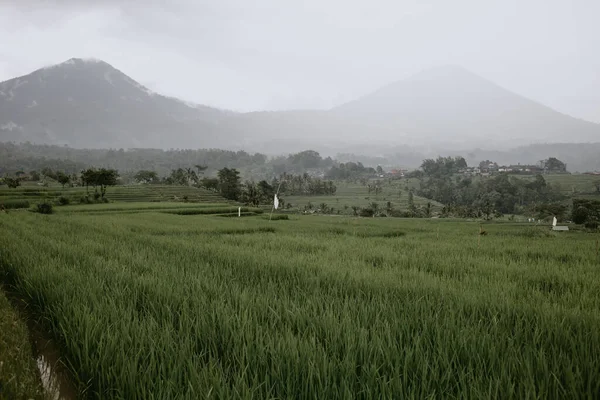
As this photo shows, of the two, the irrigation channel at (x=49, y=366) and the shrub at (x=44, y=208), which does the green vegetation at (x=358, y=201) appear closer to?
the shrub at (x=44, y=208)

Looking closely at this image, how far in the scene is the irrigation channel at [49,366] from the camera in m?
1.93

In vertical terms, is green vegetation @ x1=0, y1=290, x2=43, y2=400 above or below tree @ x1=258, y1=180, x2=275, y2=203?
above

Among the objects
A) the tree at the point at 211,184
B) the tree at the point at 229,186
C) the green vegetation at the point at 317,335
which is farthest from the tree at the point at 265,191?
the green vegetation at the point at 317,335

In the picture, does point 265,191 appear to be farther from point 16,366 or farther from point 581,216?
point 16,366

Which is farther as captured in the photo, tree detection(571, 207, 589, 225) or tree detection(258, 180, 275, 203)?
tree detection(258, 180, 275, 203)

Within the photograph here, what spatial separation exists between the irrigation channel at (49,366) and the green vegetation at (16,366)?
0.20 ft

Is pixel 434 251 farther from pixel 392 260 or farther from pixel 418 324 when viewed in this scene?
pixel 418 324

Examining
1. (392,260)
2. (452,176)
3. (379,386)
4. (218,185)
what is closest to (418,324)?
(379,386)

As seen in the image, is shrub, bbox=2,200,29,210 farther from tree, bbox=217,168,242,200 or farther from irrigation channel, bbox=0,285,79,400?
tree, bbox=217,168,242,200

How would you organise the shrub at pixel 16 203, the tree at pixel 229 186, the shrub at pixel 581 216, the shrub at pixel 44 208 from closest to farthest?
the shrub at pixel 44 208
the shrub at pixel 16 203
the shrub at pixel 581 216
the tree at pixel 229 186

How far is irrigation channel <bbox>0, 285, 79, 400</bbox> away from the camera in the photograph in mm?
1934

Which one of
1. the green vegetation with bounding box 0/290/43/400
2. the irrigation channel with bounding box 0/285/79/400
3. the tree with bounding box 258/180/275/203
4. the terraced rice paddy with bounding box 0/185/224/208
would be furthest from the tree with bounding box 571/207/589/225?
the terraced rice paddy with bounding box 0/185/224/208

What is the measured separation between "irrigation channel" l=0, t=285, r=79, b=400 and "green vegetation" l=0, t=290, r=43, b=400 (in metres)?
0.06

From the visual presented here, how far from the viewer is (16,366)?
1.93 metres
